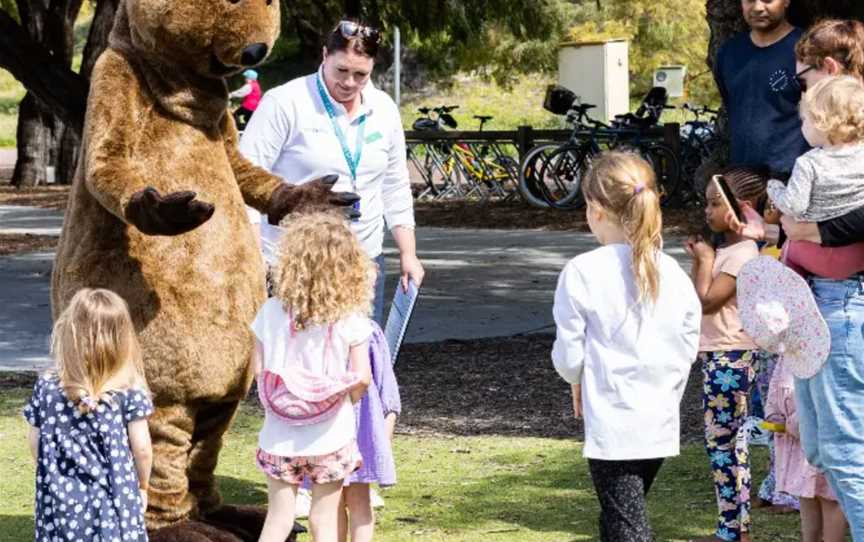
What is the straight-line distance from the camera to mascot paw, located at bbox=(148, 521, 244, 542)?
205 inches

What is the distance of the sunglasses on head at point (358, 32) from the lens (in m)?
5.90

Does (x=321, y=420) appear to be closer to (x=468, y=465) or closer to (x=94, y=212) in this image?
(x=94, y=212)

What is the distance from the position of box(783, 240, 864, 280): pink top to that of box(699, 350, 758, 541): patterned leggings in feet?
2.50

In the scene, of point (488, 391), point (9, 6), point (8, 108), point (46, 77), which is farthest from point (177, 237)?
point (8, 108)

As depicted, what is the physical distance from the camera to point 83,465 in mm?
4559

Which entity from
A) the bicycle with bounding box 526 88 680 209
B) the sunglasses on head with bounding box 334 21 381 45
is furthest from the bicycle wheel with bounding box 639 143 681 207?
the sunglasses on head with bounding box 334 21 381 45

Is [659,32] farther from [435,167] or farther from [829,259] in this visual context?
[829,259]

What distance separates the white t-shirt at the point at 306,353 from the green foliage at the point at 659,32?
27.0 m

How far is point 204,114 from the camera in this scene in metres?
5.52

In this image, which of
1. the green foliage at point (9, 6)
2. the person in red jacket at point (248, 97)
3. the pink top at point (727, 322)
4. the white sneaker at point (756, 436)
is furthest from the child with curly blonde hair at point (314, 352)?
the green foliage at point (9, 6)

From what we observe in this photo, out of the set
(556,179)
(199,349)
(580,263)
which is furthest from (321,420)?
(556,179)

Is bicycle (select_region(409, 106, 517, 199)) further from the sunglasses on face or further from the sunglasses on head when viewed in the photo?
the sunglasses on face

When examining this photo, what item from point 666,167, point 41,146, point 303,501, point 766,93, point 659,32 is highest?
point 766,93

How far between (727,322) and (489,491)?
1.53 metres
